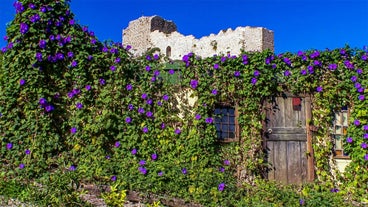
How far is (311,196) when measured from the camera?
19.1 ft

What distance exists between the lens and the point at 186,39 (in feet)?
71.5

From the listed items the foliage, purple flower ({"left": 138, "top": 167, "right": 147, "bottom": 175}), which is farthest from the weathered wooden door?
purple flower ({"left": 138, "top": 167, "right": 147, "bottom": 175})

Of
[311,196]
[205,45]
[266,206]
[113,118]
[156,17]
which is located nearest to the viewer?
[266,206]

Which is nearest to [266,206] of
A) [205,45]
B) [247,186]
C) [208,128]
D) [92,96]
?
[247,186]

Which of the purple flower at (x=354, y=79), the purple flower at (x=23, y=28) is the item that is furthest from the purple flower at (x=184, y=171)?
the purple flower at (x=23, y=28)

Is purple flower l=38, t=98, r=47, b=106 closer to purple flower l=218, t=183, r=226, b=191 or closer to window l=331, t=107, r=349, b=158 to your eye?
purple flower l=218, t=183, r=226, b=191

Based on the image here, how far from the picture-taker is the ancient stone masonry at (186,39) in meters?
20.0

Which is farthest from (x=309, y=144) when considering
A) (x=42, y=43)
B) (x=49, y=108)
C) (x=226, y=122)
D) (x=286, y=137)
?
(x=42, y=43)

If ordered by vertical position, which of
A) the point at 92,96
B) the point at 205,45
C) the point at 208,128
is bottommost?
the point at 208,128

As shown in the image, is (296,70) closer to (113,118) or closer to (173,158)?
(173,158)

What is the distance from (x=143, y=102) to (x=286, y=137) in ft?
8.09

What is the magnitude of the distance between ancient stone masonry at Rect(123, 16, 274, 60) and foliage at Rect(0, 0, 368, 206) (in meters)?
11.2

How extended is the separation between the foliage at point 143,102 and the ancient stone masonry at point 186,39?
1115 cm

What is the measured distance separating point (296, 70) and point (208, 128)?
69.1 inches
